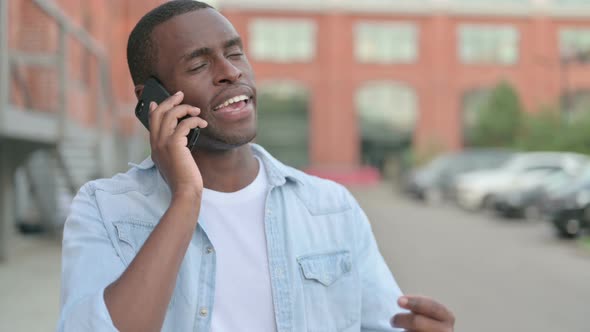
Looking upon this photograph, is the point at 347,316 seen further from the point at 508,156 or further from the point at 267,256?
the point at 508,156

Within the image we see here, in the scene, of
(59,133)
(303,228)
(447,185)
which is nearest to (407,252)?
(59,133)

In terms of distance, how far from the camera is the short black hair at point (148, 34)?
2.03 meters

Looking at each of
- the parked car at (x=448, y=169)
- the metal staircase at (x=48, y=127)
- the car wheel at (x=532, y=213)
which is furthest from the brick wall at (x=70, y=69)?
the parked car at (x=448, y=169)

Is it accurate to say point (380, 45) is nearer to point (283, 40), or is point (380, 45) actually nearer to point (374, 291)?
point (283, 40)

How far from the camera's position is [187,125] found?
1858 mm

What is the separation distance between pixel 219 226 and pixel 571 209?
13393 millimetres

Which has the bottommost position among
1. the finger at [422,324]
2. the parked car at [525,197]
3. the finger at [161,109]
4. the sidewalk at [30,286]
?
the parked car at [525,197]

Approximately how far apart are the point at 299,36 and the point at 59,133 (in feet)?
131

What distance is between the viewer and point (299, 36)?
159 feet

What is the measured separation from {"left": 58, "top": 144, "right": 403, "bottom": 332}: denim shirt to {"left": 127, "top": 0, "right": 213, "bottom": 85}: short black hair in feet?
1.00

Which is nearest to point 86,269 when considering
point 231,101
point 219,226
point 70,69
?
point 219,226

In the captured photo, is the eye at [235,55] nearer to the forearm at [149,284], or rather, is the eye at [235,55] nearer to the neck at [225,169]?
the neck at [225,169]

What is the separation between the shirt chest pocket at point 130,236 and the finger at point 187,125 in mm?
266

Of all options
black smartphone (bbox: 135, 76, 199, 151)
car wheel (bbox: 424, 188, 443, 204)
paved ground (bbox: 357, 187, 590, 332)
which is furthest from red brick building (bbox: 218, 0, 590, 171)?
black smartphone (bbox: 135, 76, 199, 151)
